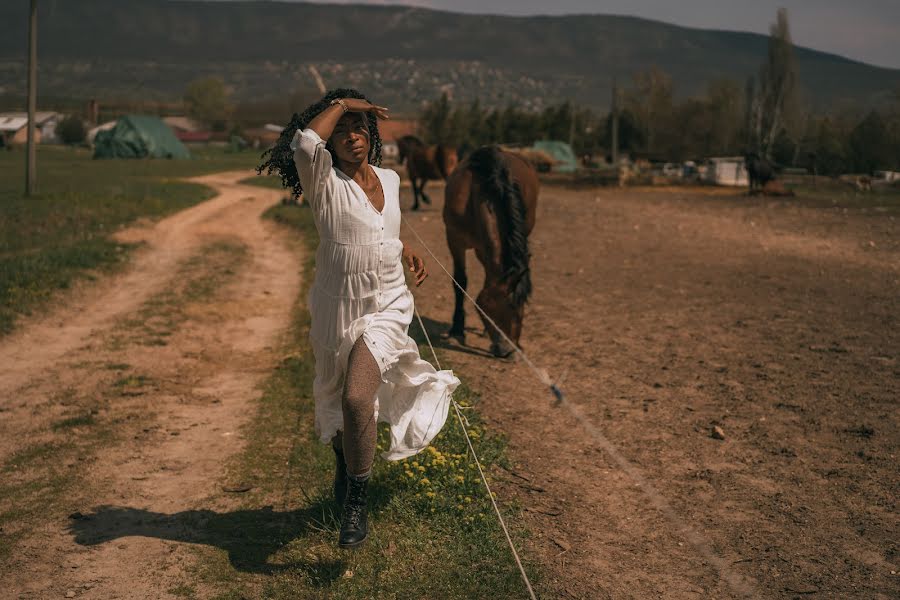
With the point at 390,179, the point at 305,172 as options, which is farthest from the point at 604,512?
the point at 305,172

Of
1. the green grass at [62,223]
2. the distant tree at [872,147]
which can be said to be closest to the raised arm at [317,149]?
the green grass at [62,223]

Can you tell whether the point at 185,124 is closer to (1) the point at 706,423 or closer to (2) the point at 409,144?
(2) the point at 409,144

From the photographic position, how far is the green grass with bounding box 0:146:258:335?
1119cm

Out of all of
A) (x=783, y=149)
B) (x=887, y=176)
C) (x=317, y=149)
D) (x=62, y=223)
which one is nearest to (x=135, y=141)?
(x=62, y=223)

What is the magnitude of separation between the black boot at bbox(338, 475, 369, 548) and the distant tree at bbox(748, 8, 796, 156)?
4507cm

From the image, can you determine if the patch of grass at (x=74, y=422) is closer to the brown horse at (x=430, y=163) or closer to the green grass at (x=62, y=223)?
the green grass at (x=62, y=223)

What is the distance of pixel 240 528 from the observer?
4.76 m

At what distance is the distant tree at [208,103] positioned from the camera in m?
144

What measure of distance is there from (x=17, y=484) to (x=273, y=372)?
2.90 m

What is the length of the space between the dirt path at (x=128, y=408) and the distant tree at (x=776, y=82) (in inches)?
1504

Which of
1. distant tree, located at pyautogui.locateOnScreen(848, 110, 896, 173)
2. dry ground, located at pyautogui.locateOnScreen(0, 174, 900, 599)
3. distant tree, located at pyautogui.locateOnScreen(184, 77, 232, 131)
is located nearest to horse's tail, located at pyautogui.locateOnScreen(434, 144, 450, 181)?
dry ground, located at pyautogui.locateOnScreen(0, 174, 900, 599)

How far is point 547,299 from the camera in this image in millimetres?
11172

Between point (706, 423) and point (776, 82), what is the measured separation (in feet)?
142

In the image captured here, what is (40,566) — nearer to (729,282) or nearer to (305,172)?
(305,172)
